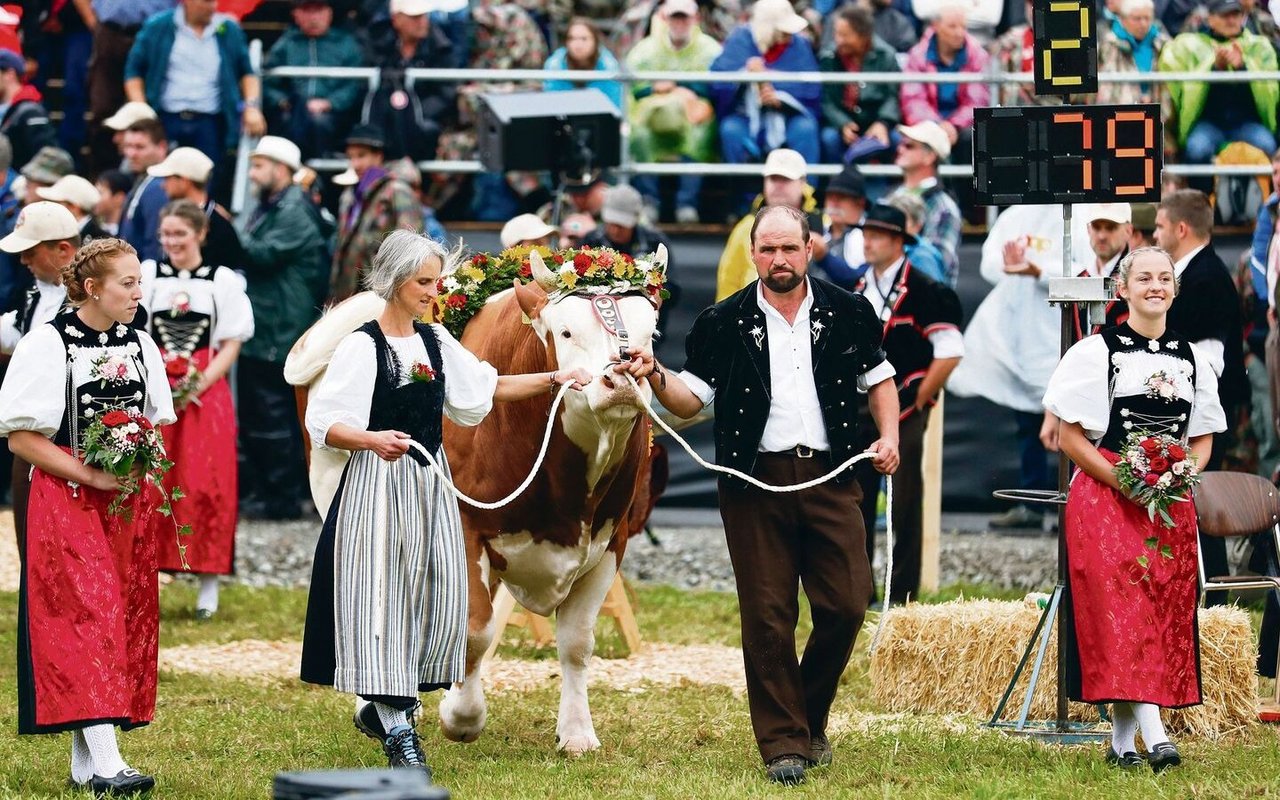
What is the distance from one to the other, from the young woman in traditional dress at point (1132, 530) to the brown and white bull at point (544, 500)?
1692 millimetres

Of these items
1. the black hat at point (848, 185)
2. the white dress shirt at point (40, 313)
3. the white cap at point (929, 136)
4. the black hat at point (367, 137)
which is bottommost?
the white dress shirt at point (40, 313)

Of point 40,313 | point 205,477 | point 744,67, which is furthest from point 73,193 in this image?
point 744,67

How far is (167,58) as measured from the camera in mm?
14820

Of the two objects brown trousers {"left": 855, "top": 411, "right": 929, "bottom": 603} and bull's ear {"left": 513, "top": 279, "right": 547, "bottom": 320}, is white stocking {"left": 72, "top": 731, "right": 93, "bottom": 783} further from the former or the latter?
brown trousers {"left": 855, "top": 411, "right": 929, "bottom": 603}

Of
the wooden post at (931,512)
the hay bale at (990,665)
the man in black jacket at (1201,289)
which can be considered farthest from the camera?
the wooden post at (931,512)

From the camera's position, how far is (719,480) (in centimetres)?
790

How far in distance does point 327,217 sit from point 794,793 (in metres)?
8.07

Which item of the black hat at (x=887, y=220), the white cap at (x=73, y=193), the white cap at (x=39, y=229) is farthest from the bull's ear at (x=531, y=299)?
the white cap at (x=73, y=193)

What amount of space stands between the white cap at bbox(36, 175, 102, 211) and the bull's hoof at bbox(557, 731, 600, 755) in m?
6.32

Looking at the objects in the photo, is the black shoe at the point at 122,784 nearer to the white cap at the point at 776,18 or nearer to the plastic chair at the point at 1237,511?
the plastic chair at the point at 1237,511

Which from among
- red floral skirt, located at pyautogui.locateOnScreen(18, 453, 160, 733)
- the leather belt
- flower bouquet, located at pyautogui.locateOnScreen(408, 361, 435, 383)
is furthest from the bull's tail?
the leather belt

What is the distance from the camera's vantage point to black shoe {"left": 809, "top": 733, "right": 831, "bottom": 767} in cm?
774

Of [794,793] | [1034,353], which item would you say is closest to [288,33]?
[1034,353]

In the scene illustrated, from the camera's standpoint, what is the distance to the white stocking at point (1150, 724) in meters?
7.63
